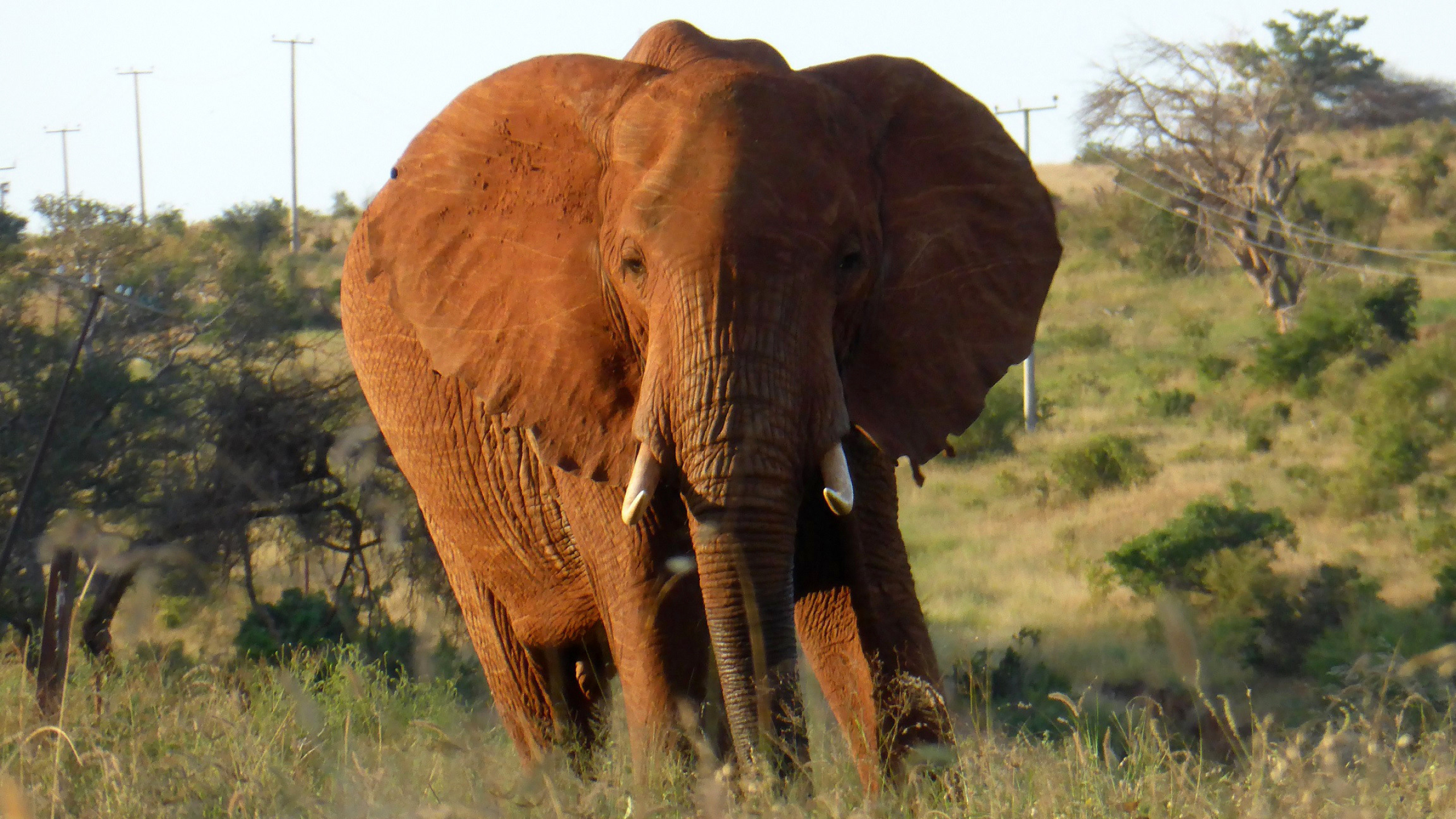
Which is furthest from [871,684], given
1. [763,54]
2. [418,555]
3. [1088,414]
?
[1088,414]

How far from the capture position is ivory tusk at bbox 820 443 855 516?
11.3 feet

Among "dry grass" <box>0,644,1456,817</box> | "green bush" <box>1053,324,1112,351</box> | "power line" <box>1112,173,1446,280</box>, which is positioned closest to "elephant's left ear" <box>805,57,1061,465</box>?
"dry grass" <box>0,644,1456,817</box>

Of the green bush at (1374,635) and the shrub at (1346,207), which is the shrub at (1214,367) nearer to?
the shrub at (1346,207)

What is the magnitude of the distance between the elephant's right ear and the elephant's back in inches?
14.2

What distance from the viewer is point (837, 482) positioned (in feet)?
11.4

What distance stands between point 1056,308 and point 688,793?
1431 inches

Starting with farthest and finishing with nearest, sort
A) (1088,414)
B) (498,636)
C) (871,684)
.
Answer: (1088,414), (498,636), (871,684)

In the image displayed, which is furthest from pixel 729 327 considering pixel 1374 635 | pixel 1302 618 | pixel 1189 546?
pixel 1189 546

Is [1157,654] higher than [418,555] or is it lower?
lower

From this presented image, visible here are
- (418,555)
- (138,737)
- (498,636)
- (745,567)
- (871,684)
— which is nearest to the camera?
(745,567)

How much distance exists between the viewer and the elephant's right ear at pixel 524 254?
151 inches

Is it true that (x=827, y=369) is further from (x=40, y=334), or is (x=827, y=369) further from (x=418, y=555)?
(x=40, y=334)

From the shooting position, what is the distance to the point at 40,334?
11.5 m

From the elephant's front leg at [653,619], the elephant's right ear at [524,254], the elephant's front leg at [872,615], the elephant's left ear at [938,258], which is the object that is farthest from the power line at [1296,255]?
the elephant's front leg at [653,619]
